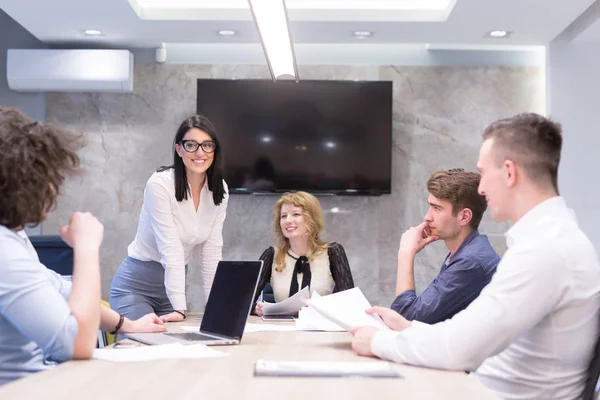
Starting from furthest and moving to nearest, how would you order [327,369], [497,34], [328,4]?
[497,34]
[328,4]
[327,369]

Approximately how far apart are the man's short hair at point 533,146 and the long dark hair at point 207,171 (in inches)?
61.7

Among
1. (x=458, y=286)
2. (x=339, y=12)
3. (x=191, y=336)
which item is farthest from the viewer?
(x=339, y=12)

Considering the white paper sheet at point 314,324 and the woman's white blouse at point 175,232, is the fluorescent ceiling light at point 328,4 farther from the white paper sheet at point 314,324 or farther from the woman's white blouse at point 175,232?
the white paper sheet at point 314,324

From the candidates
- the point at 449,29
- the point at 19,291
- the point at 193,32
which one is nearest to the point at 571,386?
the point at 19,291

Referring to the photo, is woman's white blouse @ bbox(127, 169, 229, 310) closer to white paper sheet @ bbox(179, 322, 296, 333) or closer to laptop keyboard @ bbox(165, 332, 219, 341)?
white paper sheet @ bbox(179, 322, 296, 333)

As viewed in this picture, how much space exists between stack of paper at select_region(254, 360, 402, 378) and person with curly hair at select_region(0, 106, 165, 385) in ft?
1.31

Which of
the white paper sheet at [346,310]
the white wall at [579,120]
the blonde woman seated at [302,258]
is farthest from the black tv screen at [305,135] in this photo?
the white paper sheet at [346,310]

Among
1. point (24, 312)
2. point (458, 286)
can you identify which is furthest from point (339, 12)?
point (24, 312)

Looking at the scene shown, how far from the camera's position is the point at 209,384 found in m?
1.34

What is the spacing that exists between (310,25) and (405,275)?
2775mm

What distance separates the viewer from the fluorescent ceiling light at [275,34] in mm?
2609

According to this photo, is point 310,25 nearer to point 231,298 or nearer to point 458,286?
point 458,286

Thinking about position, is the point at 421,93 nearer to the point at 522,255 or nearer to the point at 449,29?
the point at 449,29

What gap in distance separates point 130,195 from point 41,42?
161cm
